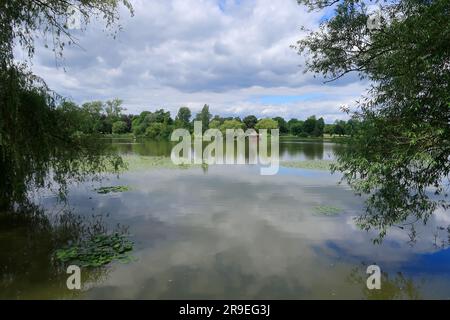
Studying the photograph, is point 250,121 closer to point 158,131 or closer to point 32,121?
point 158,131

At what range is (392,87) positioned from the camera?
6051 mm

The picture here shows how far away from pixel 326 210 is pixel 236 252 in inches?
183

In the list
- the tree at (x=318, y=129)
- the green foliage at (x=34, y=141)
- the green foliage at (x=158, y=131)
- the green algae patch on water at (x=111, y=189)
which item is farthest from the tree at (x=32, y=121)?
the tree at (x=318, y=129)

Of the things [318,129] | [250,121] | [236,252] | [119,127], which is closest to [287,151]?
[236,252]

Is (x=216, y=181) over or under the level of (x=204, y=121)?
under

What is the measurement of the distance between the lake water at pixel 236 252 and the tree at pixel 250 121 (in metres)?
80.8

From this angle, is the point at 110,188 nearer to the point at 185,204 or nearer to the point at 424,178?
the point at 185,204

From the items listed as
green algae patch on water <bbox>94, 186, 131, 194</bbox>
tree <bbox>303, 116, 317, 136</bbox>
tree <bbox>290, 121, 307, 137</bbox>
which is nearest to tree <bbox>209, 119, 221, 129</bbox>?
tree <bbox>290, 121, 307, 137</bbox>

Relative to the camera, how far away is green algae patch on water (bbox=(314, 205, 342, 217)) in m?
10.5

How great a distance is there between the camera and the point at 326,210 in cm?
1095

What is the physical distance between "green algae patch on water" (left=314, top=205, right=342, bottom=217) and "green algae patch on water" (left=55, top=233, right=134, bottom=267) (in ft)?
19.2
